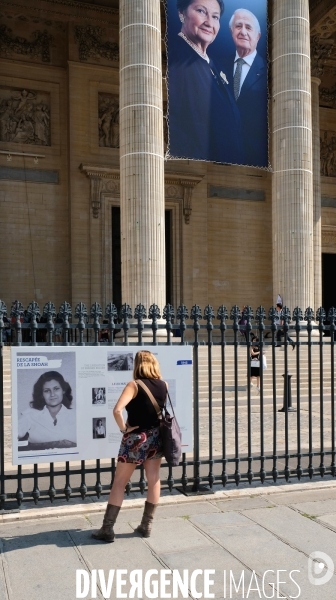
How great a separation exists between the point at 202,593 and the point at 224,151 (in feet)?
47.7

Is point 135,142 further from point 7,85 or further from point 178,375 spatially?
point 178,375

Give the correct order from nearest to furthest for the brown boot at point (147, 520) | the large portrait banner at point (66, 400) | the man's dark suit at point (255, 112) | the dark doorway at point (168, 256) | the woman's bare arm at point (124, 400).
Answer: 1. the woman's bare arm at point (124, 400)
2. the brown boot at point (147, 520)
3. the large portrait banner at point (66, 400)
4. the man's dark suit at point (255, 112)
5. the dark doorway at point (168, 256)

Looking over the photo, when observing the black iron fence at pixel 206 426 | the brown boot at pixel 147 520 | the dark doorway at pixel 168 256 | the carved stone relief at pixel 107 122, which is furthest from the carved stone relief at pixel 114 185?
the brown boot at pixel 147 520

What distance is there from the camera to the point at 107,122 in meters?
22.7

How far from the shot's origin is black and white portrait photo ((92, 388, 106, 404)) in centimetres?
552

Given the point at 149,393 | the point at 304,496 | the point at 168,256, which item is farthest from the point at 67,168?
the point at 149,393

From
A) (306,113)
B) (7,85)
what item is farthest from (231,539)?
(7,85)

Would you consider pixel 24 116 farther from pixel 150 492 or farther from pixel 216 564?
pixel 216 564

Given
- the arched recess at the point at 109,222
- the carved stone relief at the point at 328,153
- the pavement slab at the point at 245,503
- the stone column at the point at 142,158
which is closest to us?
the pavement slab at the point at 245,503

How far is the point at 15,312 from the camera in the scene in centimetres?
539

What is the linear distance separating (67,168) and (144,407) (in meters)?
18.8

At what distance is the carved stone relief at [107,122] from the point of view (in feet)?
74.1

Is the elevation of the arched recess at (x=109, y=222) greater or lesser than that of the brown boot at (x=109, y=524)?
greater

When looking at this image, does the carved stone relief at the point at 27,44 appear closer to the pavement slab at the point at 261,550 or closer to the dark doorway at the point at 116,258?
the dark doorway at the point at 116,258
